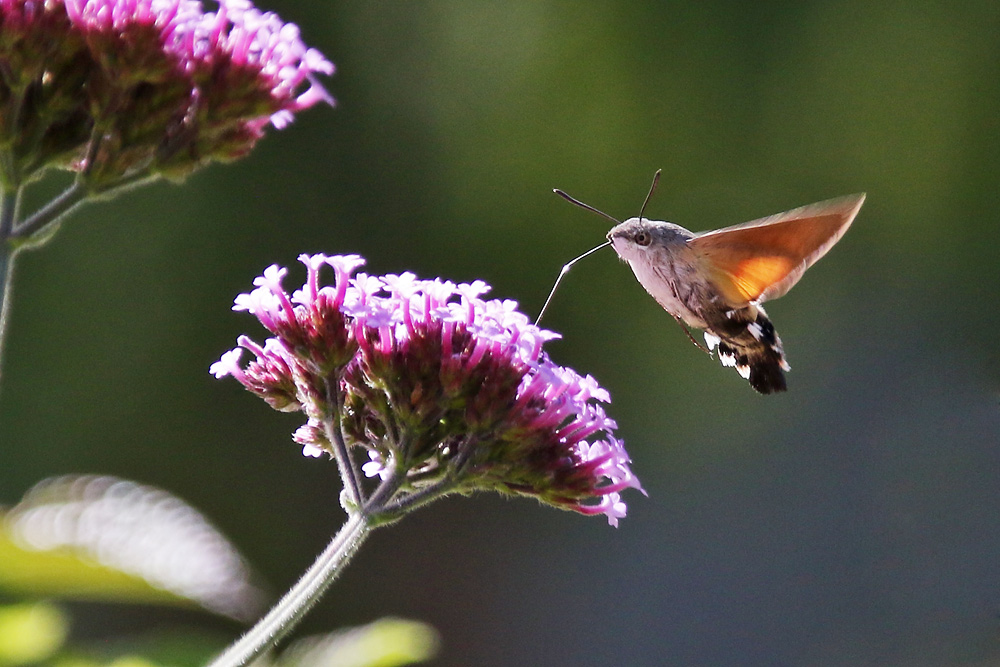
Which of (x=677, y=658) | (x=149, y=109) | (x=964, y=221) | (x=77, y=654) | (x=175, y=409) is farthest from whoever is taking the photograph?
(x=964, y=221)

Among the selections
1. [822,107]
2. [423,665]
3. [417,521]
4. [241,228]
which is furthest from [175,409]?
[822,107]

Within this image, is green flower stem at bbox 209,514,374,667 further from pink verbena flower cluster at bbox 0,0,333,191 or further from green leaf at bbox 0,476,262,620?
pink verbena flower cluster at bbox 0,0,333,191

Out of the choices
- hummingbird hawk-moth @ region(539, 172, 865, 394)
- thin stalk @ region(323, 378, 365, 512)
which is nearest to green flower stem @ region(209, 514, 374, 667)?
thin stalk @ region(323, 378, 365, 512)

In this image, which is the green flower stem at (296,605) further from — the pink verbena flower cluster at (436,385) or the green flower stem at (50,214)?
the green flower stem at (50,214)

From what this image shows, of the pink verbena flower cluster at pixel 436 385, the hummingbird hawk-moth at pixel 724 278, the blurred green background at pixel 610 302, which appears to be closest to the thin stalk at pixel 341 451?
the pink verbena flower cluster at pixel 436 385

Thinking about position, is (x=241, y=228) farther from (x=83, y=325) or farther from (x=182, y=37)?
(x=182, y=37)

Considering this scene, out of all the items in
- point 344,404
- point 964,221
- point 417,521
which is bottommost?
point 417,521

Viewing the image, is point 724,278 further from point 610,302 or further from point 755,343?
point 610,302
